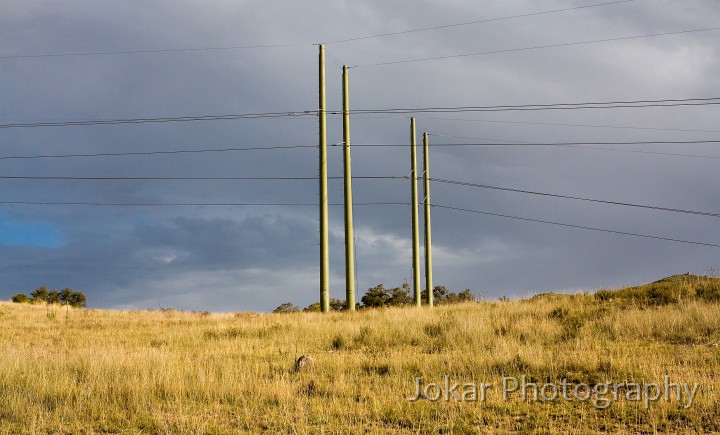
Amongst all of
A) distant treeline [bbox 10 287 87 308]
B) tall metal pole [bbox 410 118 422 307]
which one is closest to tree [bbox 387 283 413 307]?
tall metal pole [bbox 410 118 422 307]

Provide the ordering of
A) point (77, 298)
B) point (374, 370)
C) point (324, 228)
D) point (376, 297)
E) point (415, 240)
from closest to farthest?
point (374, 370), point (324, 228), point (415, 240), point (376, 297), point (77, 298)

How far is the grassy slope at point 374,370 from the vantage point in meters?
10.0

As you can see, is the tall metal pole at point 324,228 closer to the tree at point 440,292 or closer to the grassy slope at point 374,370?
the grassy slope at point 374,370

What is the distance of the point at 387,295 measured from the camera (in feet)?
173

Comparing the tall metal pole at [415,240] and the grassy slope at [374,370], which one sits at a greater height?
the tall metal pole at [415,240]

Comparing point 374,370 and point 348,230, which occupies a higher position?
point 348,230

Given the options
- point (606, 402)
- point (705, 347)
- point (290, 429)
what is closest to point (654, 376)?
point (606, 402)

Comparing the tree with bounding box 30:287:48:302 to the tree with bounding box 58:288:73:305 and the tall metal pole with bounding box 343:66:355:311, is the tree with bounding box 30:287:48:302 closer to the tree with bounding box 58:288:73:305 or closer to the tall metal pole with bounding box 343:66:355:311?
the tree with bounding box 58:288:73:305

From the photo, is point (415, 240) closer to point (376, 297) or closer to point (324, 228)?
point (324, 228)

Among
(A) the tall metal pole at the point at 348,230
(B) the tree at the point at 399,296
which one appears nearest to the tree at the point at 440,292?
(B) the tree at the point at 399,296

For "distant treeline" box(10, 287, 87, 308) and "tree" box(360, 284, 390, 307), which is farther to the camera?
"distant treeline" box(10, 287, 87, 308)

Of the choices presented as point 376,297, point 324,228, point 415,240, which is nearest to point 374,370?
point 324,228

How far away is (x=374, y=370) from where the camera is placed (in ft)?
45.9

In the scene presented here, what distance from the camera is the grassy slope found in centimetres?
1004
